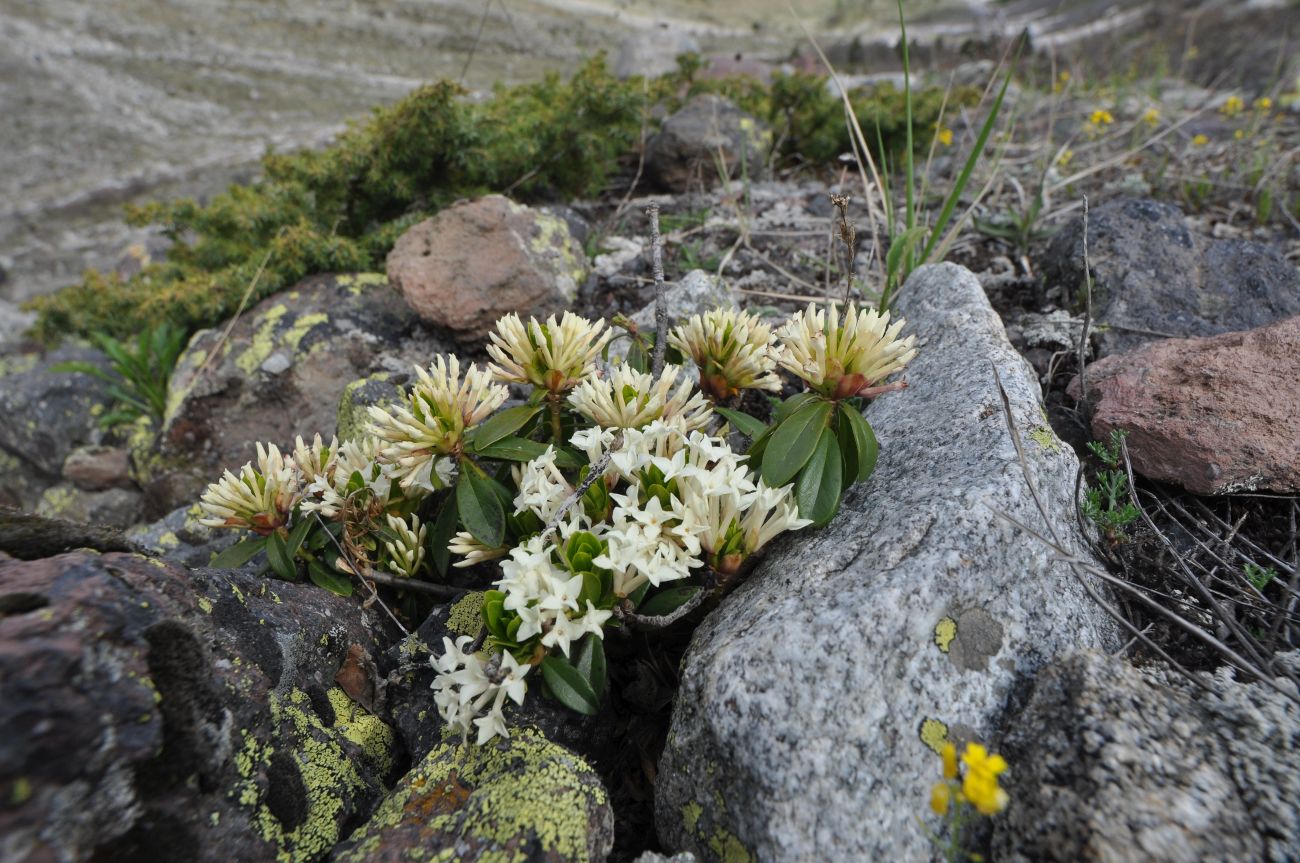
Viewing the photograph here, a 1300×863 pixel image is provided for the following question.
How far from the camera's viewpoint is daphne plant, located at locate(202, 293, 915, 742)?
1.93 m

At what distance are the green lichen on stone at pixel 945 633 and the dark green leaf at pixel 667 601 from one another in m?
0.64

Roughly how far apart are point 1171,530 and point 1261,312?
155 cm

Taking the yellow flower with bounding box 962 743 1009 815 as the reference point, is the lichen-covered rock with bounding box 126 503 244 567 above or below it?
below

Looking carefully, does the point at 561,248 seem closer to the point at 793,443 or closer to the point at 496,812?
the point at 793,443

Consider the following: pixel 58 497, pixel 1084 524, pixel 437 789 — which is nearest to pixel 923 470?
pixel 1084 524

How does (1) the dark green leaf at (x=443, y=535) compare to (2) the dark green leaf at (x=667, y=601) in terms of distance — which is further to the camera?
(1) the dark green leaf at (x=443, y=535)

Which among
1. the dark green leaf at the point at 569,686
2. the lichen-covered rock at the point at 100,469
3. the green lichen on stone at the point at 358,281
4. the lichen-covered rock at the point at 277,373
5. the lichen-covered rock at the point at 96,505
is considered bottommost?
the lichen-covered rock at the point at 96,505

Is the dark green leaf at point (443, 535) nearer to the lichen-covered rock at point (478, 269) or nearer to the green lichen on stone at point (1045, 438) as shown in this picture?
the lichen-covered rock at point (478, 269)

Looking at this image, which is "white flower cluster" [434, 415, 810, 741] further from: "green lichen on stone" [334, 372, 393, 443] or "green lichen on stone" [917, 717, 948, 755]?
"green lichen on stone" [334, 372, 393, 443]

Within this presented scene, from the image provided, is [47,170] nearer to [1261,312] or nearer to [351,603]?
[351,603]

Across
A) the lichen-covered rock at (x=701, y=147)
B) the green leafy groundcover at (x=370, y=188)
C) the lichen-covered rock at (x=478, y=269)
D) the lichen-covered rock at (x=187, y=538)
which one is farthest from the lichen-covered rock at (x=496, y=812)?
the lichen-covered rock at (x=701, y=147)

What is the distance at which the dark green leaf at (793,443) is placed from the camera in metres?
2.12

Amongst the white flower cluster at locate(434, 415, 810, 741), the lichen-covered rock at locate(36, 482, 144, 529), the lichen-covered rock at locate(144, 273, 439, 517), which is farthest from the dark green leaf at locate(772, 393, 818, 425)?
the lichen-covered rock at locate(36, 482, 144, 529)

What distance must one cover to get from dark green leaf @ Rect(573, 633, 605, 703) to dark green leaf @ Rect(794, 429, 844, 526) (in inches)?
27.4
